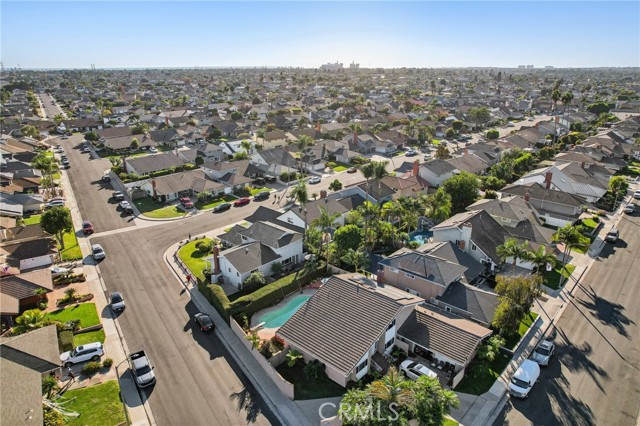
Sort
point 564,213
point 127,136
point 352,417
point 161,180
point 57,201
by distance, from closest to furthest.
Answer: point 352,417
point 564,213
point 57,201
point 161,180
point 127,136

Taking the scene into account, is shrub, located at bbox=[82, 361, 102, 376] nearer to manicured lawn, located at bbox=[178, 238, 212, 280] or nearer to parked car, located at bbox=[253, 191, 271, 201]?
manicured lawn, located at bbox=[178, 238, 212, 280]

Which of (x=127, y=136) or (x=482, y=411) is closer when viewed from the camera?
(x=482, y=411)

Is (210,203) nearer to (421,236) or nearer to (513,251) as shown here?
(421,236)

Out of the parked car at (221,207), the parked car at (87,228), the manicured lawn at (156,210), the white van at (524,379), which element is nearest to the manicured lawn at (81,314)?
the parked car at (87,228)

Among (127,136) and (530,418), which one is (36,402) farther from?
(127,136)

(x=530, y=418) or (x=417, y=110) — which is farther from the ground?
(x=417, y=110)

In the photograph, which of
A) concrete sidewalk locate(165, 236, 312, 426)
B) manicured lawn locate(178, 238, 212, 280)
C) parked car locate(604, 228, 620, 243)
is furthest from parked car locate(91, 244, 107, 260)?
parked car locate(604, 228, 620, 243)

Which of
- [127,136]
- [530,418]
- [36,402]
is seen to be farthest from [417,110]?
[36,402]
